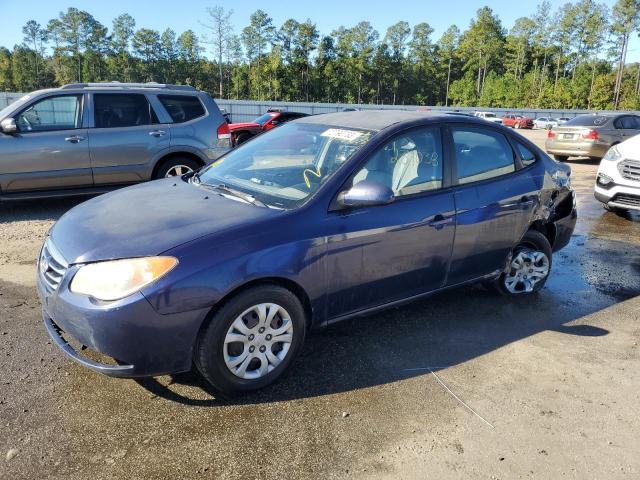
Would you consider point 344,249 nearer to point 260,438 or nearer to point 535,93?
point 260,438

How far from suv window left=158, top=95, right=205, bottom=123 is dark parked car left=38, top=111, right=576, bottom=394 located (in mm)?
4005

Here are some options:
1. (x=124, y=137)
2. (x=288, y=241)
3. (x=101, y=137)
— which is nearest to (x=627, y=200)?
(x=288, y=241)

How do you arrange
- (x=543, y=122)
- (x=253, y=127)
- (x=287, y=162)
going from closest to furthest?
1. (x=287, y=162)
2. (x=253, y=127)
3. (x=543, y=122)

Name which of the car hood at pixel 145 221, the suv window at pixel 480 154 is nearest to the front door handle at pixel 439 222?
the suv window at pixel 480 154

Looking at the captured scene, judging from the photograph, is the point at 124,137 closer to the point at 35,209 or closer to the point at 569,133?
the point at 35,209

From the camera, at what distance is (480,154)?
416cm

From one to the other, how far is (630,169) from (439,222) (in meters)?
5.32

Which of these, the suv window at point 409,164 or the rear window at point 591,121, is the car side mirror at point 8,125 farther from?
the rear window at point 591,121

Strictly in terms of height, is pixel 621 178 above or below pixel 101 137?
below

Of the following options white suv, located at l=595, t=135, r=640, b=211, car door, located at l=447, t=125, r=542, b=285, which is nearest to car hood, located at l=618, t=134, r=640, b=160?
white suv, located at l=595, t=135, r=640, b=211

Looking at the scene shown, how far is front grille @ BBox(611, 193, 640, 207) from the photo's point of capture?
745cm

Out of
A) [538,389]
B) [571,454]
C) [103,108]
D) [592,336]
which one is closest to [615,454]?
[571,454]

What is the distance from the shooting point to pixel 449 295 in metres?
4.78

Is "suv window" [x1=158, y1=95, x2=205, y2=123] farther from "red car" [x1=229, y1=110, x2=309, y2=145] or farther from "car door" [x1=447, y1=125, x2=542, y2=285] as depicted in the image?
"red car" [x1=229, y1=110, x2=309, y2=145]
